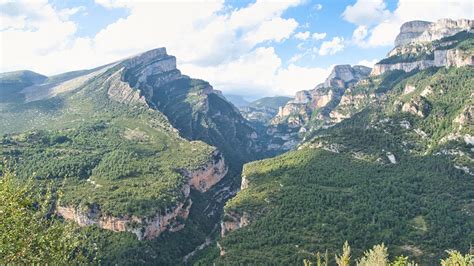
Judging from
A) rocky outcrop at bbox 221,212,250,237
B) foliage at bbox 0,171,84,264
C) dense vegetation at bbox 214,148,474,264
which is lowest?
rocky outcrop at bbox 221,212,250,237

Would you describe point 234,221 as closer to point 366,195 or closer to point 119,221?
point 119,221

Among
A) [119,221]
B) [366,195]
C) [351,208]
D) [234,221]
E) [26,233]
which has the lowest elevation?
[234,221]

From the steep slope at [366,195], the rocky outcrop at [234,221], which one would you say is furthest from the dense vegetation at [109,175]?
the steep slope at [366,195]

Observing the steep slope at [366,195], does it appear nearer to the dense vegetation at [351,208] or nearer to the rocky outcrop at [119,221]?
the dense vegetation at [351,208]

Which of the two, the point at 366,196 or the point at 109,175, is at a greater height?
the point at 109,175

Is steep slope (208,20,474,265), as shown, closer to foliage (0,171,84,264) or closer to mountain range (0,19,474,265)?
mountain range (0,19,474,265)

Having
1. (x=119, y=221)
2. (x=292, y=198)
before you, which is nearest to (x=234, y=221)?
(x=292, y=198)

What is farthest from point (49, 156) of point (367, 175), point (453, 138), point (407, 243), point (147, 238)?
point (453, 138)

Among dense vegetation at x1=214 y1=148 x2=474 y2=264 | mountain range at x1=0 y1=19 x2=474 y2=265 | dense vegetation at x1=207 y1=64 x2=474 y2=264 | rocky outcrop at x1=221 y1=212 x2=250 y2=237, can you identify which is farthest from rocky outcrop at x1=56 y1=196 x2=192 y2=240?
dense vegetation at x1=214 y1=148 x2=474 y2=264

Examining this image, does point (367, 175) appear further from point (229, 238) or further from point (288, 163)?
point (229, 238)
